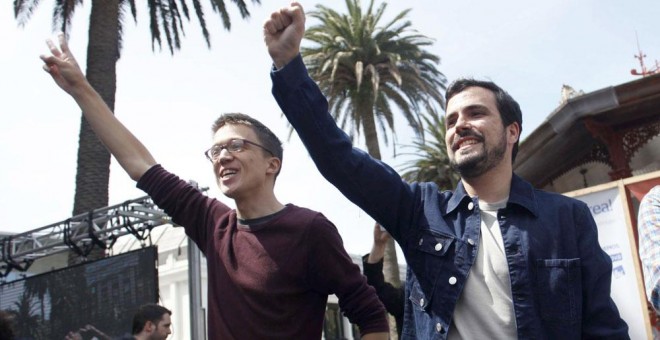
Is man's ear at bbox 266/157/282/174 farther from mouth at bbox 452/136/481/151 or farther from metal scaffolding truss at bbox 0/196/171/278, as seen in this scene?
metal scaffolding truss at bbox 0/196/171/278

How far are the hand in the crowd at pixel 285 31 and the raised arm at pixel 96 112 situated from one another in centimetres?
125

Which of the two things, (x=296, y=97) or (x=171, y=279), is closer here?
(x=296, y=97)

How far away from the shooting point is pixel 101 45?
14969 millimetres

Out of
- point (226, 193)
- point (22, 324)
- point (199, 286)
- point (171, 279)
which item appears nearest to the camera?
point (226, 193)

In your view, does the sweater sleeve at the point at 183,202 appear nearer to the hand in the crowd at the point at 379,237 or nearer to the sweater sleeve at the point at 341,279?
the sweater sleeve at the point at 341,279

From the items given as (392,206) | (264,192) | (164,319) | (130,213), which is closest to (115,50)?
(130,213)

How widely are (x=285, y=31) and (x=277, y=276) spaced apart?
118cm

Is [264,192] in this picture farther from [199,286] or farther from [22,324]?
[22,324]

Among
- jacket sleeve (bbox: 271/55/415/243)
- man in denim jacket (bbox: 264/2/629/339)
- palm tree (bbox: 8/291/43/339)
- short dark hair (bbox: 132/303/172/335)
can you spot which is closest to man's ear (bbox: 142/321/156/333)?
short dark hair (bbox: 132/303/172/335)

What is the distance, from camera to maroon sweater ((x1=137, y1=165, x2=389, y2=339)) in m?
2.91

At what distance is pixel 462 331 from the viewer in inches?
85.0

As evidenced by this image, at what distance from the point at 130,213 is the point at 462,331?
9460 mm

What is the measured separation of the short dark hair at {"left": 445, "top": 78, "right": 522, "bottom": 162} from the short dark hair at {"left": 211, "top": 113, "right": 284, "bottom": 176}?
1088 mm

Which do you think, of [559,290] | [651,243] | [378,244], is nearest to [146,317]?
[378,244]
